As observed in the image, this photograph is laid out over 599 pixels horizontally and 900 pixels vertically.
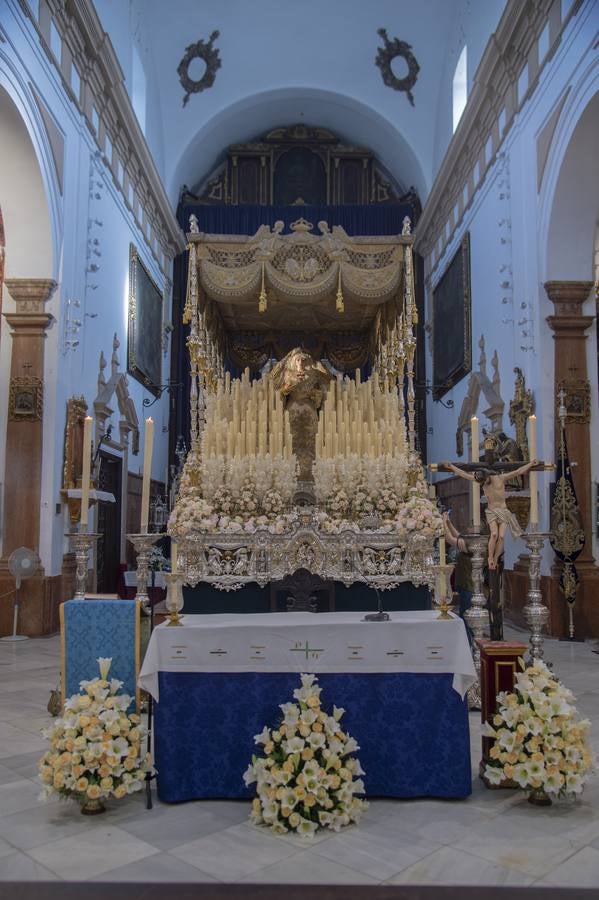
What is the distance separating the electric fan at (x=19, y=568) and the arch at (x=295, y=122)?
37.6ft

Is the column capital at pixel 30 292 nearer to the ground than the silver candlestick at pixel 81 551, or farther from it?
farther from it

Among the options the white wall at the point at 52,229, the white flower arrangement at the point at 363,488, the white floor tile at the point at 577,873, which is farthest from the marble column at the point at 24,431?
the white floor tile at the point at 577,873

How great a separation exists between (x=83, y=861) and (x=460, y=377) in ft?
41.2

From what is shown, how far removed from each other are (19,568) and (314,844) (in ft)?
22.2

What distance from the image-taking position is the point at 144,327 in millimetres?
15453

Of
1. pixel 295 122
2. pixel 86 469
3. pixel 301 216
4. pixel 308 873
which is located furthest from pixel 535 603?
pixel 295 122

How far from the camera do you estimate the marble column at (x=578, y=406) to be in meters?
8.97

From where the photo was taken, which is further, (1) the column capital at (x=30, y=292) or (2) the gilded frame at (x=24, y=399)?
(1) the column capital at (x=30, y=292)

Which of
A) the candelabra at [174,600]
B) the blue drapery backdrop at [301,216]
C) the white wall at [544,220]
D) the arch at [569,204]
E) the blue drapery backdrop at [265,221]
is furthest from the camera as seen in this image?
the blue drapery backdrop at [301,216]

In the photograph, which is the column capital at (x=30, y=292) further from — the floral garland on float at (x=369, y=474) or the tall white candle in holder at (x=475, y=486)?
the tall white candle in holder at (x=475, y=486)

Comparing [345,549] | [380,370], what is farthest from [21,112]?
[345,549]

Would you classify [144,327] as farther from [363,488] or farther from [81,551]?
[81,551]

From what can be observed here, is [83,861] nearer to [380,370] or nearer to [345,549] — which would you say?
[345,549]

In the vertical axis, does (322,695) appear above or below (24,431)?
below
